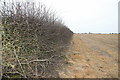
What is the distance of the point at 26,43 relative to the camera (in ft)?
9.29

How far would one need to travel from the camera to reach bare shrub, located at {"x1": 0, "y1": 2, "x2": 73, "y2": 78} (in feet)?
8.25

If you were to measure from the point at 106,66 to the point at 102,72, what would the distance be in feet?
1.86

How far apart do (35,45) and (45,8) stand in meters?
Result: 1.36

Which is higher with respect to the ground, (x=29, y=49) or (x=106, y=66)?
(x=29, y=49)

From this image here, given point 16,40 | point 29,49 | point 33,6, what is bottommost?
point 29,49

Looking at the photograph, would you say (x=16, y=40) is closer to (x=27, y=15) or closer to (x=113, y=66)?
(x=27, y=15)

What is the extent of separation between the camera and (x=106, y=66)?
12.6ft

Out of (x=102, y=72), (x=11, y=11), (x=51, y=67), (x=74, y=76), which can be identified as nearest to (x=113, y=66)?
(x=102, y=72)

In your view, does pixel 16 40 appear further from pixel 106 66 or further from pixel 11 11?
pixel 106 66

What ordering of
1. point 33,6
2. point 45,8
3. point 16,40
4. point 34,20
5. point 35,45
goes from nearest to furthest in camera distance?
point 16,40 < point 35,45 < point 34,20 < point 33,6 < point 45,8

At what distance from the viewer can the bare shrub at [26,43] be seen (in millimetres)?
2516

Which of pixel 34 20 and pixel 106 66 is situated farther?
pixel 106 66

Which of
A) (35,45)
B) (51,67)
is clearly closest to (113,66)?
(51,67)

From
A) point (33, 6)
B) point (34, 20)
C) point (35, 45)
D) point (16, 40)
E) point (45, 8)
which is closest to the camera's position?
point (16, 40)
